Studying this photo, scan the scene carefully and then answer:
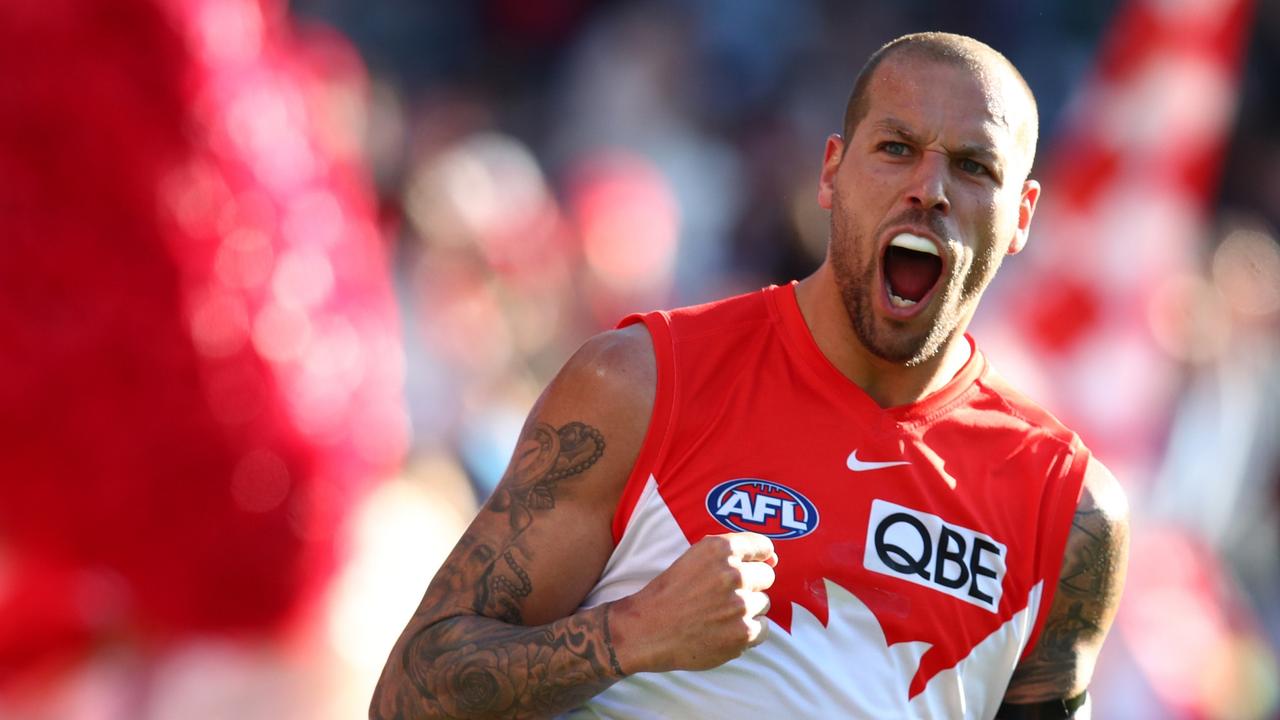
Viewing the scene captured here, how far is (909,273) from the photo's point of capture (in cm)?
340

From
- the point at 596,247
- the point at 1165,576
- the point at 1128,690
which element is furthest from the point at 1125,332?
the point at 596,247

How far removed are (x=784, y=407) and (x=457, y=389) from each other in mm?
3533

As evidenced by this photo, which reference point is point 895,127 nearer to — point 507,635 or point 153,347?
point 507,635

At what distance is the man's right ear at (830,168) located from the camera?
136 inches

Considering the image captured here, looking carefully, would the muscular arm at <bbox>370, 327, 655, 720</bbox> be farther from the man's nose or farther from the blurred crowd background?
the man's nose

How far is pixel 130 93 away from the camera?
2580 millimetres

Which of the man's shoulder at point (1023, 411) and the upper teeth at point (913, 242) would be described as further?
the man's shoulder at point (1023, 411)

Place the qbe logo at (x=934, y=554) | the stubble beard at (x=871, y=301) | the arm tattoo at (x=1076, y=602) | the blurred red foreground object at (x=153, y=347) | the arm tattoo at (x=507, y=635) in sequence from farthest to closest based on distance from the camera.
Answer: the arm tattoo at (x=1076, y=602), the stubble beard at (x=871, y=301), the qbe logo at (x=934, y=554), the arm tattoo at (x=507, y=635), the blurred red foreground object at (x=153, y=347)

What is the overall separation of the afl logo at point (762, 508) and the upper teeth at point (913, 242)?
0.51 m

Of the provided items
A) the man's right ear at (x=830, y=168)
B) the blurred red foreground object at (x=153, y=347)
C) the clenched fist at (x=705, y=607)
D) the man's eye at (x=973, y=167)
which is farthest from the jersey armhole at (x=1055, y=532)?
the blurred red foreground object at (x=153, y=347)

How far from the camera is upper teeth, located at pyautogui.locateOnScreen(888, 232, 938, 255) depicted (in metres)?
3.24

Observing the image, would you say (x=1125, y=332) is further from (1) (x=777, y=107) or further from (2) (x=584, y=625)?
(2) (x=584, y=625)

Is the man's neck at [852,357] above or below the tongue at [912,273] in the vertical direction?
below

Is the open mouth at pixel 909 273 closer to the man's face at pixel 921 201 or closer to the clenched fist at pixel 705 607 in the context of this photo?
the man's face at pixel 921 201
